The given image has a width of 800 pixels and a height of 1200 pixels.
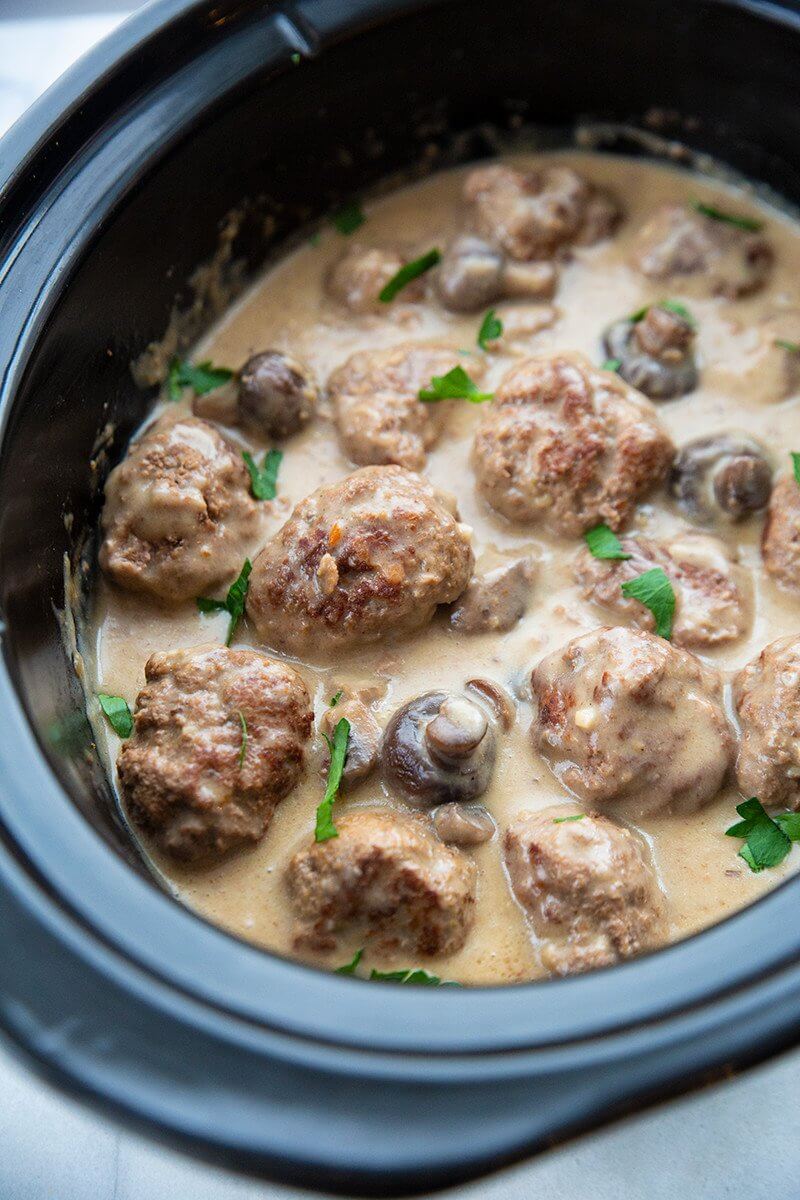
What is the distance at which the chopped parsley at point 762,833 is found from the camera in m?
2.73

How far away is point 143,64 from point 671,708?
6.54 feet

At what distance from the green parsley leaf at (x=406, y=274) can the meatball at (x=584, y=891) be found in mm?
1720

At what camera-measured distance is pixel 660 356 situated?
3.43 m

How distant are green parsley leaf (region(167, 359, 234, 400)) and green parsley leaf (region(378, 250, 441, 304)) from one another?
52 centimetres

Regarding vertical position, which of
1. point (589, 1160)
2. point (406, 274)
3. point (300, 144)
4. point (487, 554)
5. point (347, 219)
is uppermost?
point (300, 144)

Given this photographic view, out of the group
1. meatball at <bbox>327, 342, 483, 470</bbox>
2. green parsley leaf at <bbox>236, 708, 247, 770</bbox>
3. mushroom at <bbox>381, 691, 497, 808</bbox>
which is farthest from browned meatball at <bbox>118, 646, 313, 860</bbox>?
meatball at <bbox>327, 342, 483, 470</bbox>

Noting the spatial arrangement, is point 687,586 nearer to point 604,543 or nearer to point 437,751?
point 604,543

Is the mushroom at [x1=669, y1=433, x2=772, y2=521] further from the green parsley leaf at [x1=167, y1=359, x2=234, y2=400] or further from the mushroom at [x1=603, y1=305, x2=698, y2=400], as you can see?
the green parsley leaf at [x1=167, y1=359, x2=234, y2=400]

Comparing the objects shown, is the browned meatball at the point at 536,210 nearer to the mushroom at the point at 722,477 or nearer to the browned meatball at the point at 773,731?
the mushroom at the point at 722,477

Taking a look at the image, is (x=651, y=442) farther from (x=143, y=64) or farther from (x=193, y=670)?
(x=143, y=64)

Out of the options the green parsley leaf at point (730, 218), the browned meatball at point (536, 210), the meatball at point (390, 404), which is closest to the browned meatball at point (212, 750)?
the meatball at point (390, 404)

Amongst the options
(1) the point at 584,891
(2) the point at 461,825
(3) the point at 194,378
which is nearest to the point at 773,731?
(1) the point at 584,891

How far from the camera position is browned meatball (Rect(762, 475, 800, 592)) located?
3037mm

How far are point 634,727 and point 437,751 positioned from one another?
0.44 m
